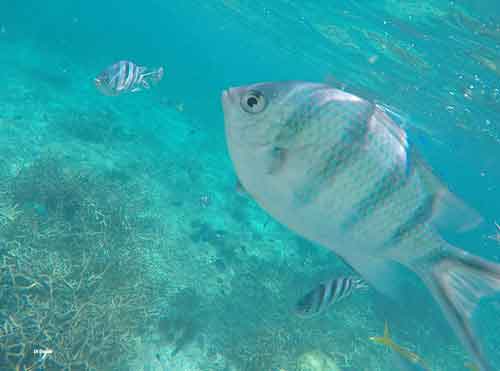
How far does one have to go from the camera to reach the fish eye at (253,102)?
4.14 ft

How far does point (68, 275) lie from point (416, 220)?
5.57 meters

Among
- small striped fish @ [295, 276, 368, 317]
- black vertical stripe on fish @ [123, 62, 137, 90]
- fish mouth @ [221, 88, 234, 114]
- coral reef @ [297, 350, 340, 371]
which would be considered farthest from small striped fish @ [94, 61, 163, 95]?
coral reef @ [297, 350, 340, 371]

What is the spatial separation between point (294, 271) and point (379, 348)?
2840mm

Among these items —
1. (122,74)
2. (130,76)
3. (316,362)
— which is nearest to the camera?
(122,74)

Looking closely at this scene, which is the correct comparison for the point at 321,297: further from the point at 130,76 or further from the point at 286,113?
the point at 130,76

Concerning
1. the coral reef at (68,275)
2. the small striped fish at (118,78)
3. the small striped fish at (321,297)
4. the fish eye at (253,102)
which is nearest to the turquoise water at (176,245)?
the coral reef at (68,275)

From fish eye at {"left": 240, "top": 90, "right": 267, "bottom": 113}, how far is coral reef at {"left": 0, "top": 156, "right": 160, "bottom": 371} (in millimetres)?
4750

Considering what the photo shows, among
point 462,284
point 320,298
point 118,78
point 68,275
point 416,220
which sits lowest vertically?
point 68,275

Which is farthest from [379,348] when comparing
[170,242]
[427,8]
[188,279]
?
[427,8]

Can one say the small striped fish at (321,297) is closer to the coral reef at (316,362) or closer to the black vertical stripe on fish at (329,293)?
the black vertical stripe on fish at (329,293)

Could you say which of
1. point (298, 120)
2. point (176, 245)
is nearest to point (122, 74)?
point (176, 245)

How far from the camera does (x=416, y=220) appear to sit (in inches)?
53.5

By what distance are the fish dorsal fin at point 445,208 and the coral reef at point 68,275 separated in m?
4.98

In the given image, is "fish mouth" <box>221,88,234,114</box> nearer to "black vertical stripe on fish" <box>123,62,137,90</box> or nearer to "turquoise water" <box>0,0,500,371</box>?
"turquoise water" <box>0,0,500,371</box>
